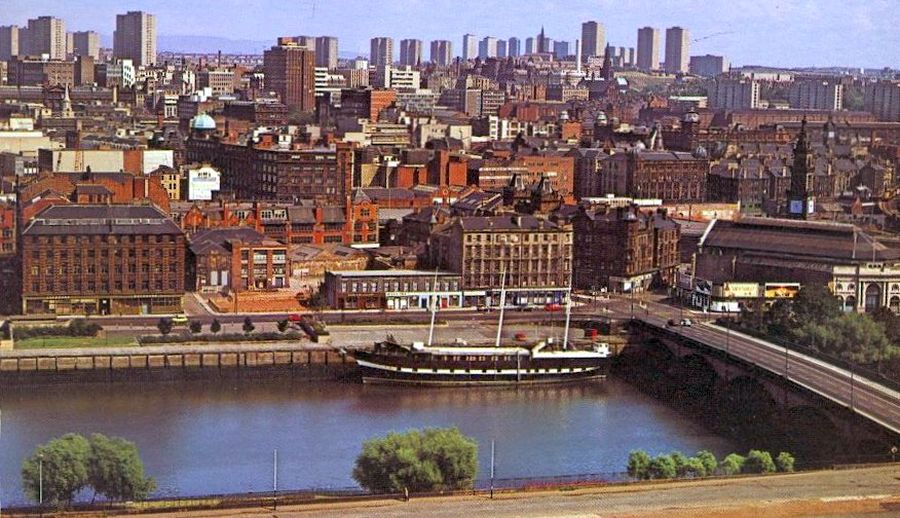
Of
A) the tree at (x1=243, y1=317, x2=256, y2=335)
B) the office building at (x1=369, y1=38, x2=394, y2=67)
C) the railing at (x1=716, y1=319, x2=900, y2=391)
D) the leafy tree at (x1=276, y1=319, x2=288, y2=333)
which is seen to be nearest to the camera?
the railing at (x1=716, y1=319, x2=900, y2=391)

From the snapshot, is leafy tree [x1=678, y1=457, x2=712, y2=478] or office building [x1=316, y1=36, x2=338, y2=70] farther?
office building [x1=316, y1=36, x2=338, y2=70]

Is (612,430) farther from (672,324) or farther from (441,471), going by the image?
(672,324)

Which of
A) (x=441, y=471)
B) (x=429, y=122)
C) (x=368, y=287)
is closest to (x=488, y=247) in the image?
(x=368, y=287)

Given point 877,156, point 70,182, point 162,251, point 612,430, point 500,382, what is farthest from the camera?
point 877,156

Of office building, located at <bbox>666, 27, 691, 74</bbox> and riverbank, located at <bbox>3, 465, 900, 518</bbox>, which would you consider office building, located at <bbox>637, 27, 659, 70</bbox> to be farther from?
riverbank, located at <bbox>3, 465, 900, 518</bbox>

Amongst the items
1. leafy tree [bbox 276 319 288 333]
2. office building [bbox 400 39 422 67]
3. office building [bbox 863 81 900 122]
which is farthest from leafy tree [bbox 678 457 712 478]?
office building [bbox 400 39 422 67]

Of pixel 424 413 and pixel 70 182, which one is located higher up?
pixel 70 182

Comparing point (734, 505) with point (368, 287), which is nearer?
point (734, 505)
